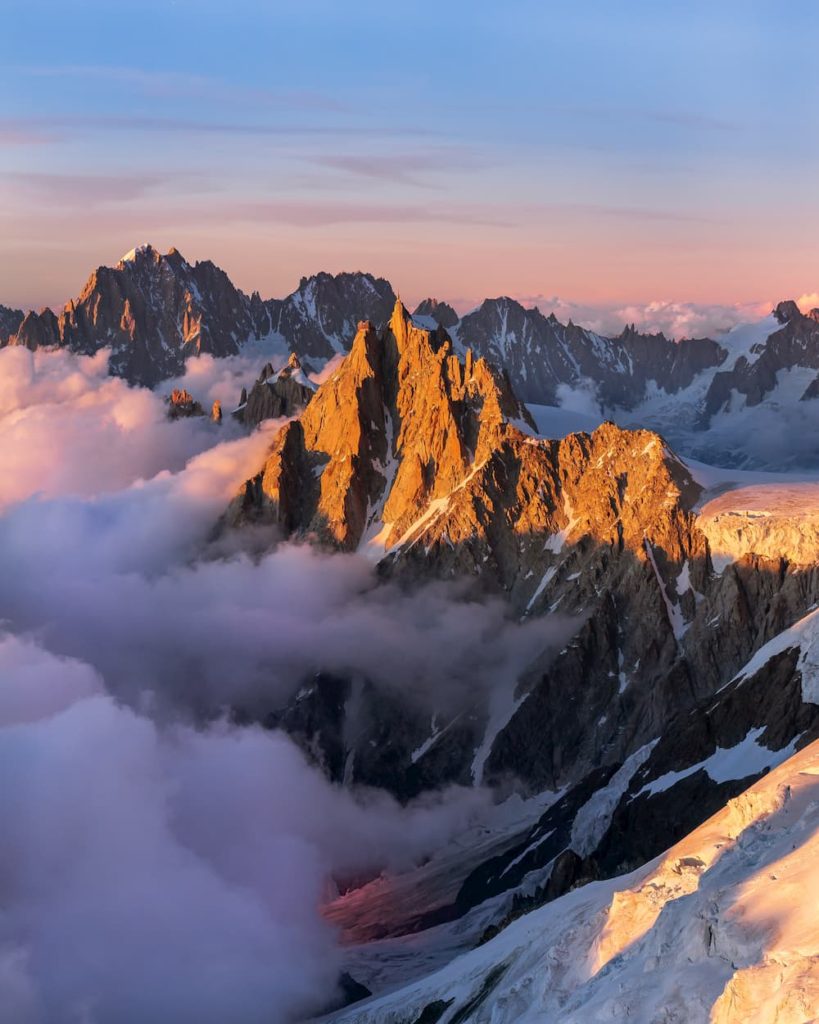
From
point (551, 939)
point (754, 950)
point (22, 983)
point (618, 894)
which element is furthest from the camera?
point (22, 983)

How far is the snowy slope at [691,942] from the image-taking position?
7894 cm

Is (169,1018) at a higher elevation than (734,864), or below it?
below

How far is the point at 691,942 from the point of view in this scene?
91.2 metres

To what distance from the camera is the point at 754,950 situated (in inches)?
3329

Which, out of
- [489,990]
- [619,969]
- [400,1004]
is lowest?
[400,1004]

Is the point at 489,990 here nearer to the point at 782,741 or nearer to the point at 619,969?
the point at 619,969

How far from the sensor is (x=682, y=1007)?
3337 inches

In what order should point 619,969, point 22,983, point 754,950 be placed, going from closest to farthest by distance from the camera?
point 754,950
point 619,969
point 22,983

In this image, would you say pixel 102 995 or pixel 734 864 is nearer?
pixel 734 864

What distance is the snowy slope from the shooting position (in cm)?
7894

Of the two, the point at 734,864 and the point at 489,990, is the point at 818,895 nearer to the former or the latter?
the point at 734,864

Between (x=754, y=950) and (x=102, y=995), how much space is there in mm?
134419

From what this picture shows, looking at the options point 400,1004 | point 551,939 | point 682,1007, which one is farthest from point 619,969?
point 400,1004

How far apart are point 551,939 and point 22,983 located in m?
94.3
